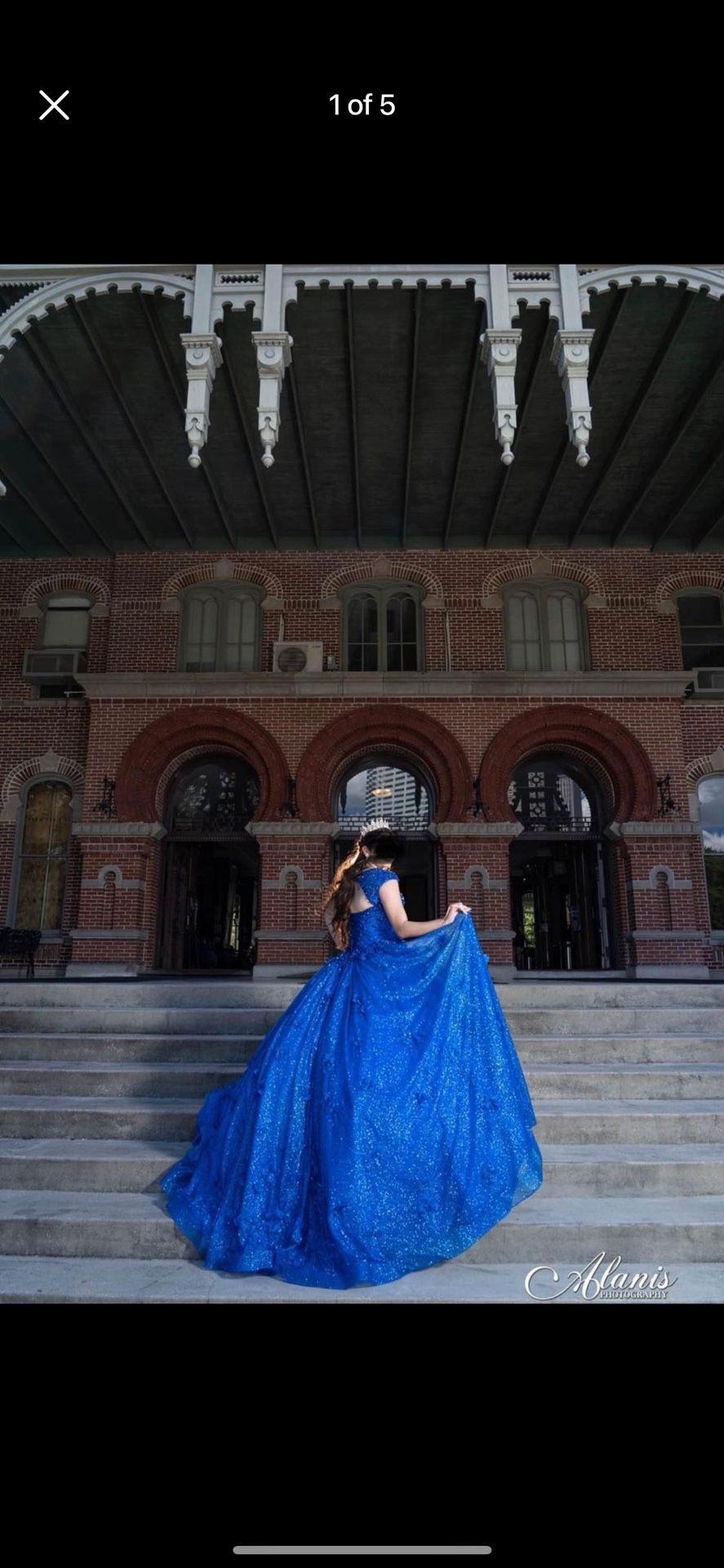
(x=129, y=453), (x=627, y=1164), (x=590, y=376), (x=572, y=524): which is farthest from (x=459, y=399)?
(x=627, y=1164)

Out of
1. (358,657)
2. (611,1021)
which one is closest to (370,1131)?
(611,1021)

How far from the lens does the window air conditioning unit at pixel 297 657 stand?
1423cm

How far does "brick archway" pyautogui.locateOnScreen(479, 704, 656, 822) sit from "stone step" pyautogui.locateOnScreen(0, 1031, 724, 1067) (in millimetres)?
7254

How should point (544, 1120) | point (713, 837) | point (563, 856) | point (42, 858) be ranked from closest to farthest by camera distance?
point (544, 1120)
point (713, 837)
point (42, 858)
point (563, 856)

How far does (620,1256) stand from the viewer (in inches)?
157

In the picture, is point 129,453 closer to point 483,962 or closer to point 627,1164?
point 483,962

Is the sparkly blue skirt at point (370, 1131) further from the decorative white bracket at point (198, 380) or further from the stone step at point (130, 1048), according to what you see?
the decorative white bracket at point (198, 380)

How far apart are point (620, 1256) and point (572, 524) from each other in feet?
40.2

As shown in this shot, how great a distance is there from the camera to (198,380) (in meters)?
8.67

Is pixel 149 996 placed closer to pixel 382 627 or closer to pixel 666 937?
pixel 666 937

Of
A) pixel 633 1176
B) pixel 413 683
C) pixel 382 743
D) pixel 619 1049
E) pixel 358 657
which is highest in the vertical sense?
pixel 358 657

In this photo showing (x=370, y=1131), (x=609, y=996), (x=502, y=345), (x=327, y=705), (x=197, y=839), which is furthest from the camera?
(x=197, y=839)

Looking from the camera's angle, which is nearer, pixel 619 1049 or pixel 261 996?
pixel 619 1049

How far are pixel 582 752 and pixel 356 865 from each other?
10.2 metres
